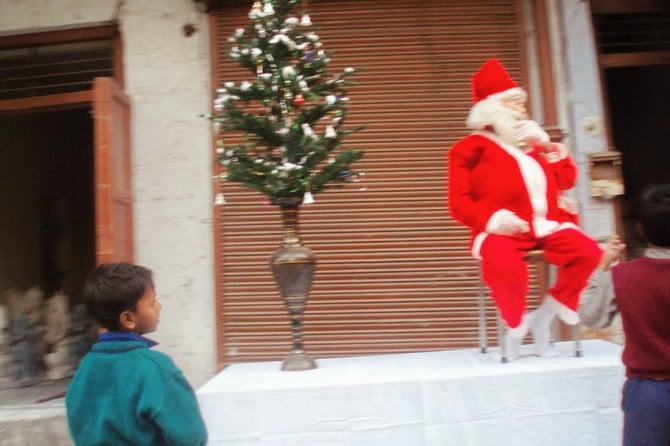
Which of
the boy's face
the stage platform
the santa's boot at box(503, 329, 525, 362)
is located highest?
the boy's face

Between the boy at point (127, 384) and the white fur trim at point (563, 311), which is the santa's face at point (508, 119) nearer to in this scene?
the white fur trim at point (563, 311)

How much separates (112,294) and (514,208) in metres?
2.03

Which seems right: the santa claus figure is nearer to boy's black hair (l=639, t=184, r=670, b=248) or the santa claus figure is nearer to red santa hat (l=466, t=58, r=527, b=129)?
red santa hat (l=466, t=58, r=527, b=129)

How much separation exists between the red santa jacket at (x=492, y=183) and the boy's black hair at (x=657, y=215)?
1.02 meters

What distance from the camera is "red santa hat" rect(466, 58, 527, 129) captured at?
328 centimetres

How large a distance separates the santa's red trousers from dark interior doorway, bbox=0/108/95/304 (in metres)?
4.83

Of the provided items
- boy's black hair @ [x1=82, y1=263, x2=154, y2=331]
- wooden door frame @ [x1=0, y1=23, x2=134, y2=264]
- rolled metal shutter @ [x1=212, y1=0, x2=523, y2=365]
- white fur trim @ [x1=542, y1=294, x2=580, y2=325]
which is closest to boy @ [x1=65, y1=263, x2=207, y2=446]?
boy's black hair @ [x1=82, y1=263, x2=154, y2=331]

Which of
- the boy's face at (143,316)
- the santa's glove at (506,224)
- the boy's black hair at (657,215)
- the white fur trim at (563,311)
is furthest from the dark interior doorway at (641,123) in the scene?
the boy's face at (143,316)

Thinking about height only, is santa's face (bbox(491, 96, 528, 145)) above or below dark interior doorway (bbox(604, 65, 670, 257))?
below

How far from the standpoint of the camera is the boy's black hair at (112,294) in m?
1.89

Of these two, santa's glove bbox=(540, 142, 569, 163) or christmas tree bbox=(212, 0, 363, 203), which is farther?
santa's glove bbox=(540, 142, 569, 163)

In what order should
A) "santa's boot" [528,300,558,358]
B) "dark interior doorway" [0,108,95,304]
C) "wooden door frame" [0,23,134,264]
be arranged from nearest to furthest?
"santa's boot" [528,300,558,358], "wooden door frame" [0,23,134,264], "dark interior doorway" [0,108,95,304]

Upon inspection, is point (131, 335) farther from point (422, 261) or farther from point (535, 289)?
point (535, 289)

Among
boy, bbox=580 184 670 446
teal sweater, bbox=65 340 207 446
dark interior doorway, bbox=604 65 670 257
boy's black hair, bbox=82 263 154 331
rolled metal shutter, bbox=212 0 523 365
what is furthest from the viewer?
dark interior doorway, bbox=604 65 670 257
